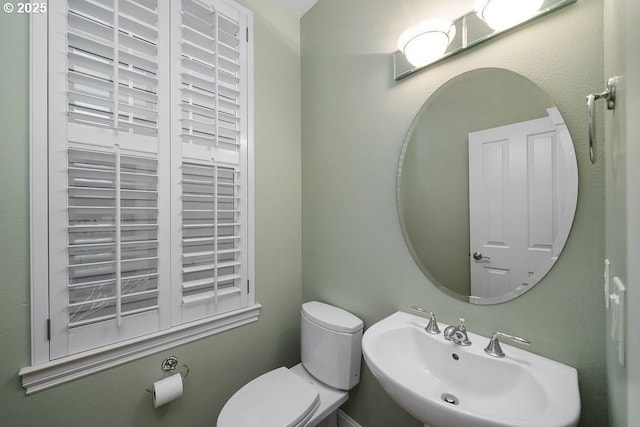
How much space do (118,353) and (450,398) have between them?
135 cm

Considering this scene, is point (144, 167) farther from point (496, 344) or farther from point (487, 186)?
point (496, 344)

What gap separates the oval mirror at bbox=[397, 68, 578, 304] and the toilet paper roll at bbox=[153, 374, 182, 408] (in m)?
1.24

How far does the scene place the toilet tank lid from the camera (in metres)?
1.32

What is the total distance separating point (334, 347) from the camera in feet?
4.34

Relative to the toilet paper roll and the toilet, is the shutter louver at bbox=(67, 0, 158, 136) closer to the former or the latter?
the toilet paper roll

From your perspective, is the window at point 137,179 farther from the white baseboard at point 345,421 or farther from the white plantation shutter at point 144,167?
the white baseboard at point 345,421

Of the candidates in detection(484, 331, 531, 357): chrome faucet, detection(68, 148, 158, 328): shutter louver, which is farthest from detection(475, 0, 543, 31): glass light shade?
detection(68, 148, 158, 328): shutter louver

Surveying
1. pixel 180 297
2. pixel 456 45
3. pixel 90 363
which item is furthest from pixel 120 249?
pixel 456 45

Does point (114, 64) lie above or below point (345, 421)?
above

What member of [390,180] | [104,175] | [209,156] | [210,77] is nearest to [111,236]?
[104,175]

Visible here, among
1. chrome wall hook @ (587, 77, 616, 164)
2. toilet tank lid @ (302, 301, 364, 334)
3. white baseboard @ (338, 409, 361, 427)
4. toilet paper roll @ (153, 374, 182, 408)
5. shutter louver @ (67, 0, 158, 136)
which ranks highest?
shutter louver @ (67, 0, 158, 136)

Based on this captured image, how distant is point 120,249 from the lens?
1126 mm

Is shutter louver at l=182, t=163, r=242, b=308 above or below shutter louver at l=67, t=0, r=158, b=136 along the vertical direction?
below

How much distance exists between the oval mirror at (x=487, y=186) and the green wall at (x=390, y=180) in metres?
0.04
